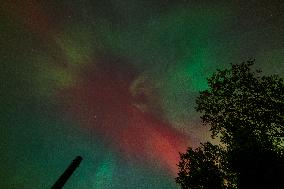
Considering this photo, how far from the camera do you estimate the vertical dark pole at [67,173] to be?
1967 cm

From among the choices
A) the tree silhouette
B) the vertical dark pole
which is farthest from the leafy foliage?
the vertical dark pole

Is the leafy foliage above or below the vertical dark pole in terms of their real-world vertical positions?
above

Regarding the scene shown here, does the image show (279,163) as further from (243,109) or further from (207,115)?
(207,115)

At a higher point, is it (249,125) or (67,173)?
(249,125)

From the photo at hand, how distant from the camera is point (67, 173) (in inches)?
809

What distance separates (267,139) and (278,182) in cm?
461

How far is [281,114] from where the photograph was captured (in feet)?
89.0

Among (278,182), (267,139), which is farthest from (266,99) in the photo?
(278,182)

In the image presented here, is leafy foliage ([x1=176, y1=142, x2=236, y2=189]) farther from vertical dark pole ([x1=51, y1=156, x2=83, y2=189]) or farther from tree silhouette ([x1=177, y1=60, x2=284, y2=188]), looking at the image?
vertical dark pole ([x1=51, y1=156, x2=83, y2=189])

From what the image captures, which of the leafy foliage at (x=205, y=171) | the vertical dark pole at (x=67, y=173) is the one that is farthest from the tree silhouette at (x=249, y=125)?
the vertical dark pole at (x=67, y=173)

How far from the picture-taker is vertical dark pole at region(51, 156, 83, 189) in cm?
1967

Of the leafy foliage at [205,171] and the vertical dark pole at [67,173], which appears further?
the leafy foliage at [205,171]

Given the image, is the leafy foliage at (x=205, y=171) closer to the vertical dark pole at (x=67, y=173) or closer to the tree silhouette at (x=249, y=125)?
the tree silhouette at (x=249, y=125)

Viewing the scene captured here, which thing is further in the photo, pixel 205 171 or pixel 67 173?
pixel 205 171
